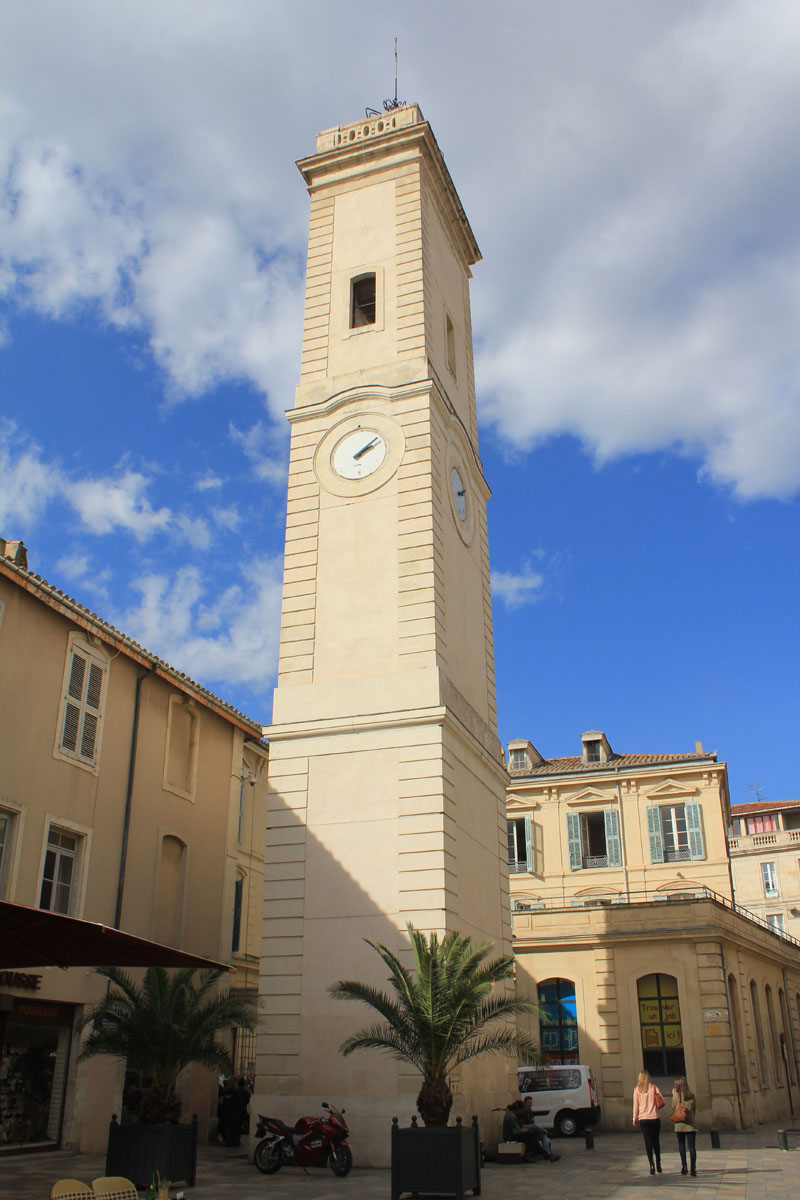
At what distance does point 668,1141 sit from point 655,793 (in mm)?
15056

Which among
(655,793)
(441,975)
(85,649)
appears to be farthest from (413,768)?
(655,793)

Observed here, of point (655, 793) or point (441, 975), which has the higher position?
point (655, 793)

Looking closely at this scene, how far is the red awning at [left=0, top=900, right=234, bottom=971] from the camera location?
9.96 metres

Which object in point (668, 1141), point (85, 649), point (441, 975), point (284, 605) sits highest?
point (284, 605)

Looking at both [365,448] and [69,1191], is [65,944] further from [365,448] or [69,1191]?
[365,448]

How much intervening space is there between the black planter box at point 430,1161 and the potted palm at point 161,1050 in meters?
3.00

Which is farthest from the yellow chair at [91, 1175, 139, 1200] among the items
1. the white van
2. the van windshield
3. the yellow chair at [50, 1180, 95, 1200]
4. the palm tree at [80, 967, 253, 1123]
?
the van windshield

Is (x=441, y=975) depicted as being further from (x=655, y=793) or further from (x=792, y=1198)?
(x=655, y=793)

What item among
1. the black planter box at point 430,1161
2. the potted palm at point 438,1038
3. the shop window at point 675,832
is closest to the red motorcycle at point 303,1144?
the potted palm at point 438,1038

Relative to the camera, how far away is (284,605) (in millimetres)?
20406

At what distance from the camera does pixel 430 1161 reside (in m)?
12.4

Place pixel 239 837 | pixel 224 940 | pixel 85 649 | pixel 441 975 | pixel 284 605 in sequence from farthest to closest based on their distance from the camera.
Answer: pixel 239 837
pixel 224 940
pixel 284 605
pixel 85 649
pixel 441 975

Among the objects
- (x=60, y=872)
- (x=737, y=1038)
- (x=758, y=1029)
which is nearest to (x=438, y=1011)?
(x=60, y=872)

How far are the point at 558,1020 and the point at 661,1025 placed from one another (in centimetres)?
271
